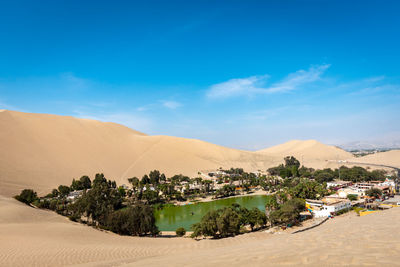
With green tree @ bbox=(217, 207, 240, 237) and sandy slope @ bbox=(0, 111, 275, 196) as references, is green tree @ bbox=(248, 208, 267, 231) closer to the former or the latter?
green tree @ bbox=(217, 207, 240, 237)

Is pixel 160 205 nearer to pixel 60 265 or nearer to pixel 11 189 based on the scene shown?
pixel 11 189

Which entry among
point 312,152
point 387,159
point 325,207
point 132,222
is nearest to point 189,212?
point 132,222

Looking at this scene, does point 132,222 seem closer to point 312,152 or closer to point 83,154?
point 83,154

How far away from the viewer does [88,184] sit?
136 feet

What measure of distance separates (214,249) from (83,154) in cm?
5878

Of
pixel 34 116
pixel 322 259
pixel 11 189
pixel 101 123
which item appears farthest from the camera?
pixel 101 123

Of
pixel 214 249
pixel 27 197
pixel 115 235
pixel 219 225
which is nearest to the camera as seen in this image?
pixel 214 249

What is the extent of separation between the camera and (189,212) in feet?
105

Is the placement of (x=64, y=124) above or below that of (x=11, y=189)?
above

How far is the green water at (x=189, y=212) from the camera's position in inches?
1027

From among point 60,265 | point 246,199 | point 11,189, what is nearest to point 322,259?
point 60,265

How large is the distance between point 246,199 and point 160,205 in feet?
49.0

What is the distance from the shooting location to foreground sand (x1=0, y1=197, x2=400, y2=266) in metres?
5.52

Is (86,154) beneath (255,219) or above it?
above
